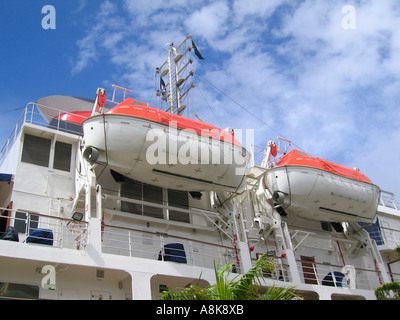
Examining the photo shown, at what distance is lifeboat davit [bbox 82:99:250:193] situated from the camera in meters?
14.5

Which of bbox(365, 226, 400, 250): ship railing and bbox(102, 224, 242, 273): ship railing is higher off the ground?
bbox(365, 226, 400, 250): ship railing

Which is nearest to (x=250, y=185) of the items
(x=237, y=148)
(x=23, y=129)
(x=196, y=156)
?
(x=237, y=148)

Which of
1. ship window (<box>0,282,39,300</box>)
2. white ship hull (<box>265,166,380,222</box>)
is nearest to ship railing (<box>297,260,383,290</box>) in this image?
white ship hull (<box>265,166,380,222</box>)

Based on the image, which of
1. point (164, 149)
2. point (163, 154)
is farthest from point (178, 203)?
point (164, 149)

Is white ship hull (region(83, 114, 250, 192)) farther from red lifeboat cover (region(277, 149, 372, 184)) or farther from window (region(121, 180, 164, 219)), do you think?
red lifeboat cover (region(277, 149, 372, 184))

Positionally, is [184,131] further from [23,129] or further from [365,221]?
[365,221]

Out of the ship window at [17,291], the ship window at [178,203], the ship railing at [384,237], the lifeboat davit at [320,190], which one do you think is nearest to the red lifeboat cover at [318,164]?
the lifeboat davit at [320,190]

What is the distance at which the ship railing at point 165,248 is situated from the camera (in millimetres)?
14922

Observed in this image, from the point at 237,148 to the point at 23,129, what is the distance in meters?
7.58

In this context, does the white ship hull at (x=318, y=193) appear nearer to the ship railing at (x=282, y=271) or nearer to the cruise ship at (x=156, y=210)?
the cruise ship at (x=156, y=210)

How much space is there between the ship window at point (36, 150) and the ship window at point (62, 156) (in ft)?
0.97

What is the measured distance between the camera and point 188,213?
1731cm

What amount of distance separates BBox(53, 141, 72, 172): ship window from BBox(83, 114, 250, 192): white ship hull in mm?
2090

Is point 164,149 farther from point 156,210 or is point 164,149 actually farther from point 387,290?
point 387,290
